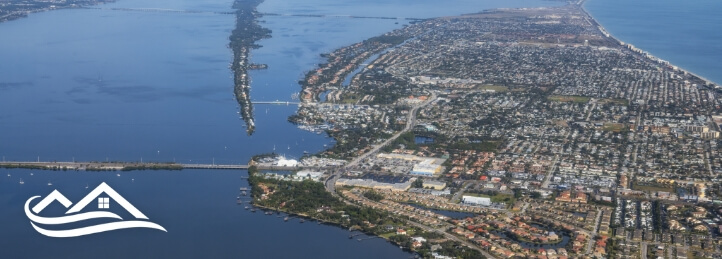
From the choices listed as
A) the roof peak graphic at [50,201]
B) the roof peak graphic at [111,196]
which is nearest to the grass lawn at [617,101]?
the roof peak graphic at [111,196]

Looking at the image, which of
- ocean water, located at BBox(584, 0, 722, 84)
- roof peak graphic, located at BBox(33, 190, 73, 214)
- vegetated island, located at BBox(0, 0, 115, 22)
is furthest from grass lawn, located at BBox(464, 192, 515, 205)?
vegetated island, located at BBox(0, 0, 115, 22)

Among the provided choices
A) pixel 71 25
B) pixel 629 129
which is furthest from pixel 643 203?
pixel 71 25

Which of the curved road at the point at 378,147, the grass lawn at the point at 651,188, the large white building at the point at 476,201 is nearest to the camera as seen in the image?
the large white building at the point at 476,201

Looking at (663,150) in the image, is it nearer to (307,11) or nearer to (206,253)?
(206,253)

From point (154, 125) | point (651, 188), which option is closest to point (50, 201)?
point (154, 125)

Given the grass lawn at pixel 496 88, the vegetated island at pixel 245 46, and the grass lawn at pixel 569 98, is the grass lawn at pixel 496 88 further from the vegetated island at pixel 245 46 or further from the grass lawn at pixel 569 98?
the vegetated island at pixel 245 46

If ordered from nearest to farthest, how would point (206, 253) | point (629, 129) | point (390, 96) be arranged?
point (206, 253) → point (629, 129) → point (390, 96)
